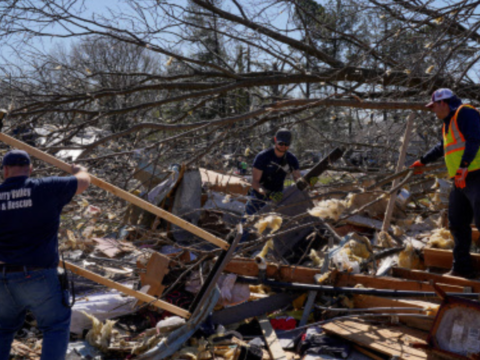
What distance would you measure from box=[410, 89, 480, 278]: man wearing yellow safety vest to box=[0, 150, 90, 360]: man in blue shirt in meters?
2.91

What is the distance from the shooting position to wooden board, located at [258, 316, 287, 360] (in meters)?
3.71

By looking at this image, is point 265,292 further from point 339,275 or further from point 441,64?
point 441,64

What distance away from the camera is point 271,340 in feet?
12.9

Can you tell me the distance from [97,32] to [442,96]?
158 inches

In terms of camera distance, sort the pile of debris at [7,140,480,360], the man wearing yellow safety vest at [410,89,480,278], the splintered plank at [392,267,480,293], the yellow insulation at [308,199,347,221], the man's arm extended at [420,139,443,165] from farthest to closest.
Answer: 1. the man's arm extended at [420,139,443,165]
2. the splintered plank at [392,267,480,293]
3. the man wearing yellow safety vest at [410,89,480,278]
4. the yellow insulation at [308,199,347,221]
5. the pile of debris at [7,140,480,360]

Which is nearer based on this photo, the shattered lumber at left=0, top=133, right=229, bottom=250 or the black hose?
the shattered lumber at left=0, top=133, right=229, bottom=250

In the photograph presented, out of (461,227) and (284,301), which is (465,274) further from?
(284,301)

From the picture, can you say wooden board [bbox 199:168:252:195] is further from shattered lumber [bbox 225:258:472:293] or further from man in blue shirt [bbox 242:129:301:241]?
shattered lumber [bbox 225:258:472:293]

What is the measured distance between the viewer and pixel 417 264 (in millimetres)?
4734

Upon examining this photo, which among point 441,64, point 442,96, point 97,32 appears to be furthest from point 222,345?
point 97,32

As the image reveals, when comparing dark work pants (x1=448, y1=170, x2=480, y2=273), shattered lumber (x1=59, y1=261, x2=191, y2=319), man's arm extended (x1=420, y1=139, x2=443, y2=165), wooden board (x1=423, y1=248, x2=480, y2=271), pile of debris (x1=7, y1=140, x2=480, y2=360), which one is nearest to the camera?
shattered lumber (x1=59, y1=261, x2=191, y2=319)

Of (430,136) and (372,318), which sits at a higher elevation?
(430,136)

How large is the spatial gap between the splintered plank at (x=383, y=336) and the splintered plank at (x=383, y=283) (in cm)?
41

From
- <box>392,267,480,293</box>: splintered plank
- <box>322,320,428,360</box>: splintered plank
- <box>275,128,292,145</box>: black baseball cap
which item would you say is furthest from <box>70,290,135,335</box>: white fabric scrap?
<box>392,267,480,293</box>: splintered plank
